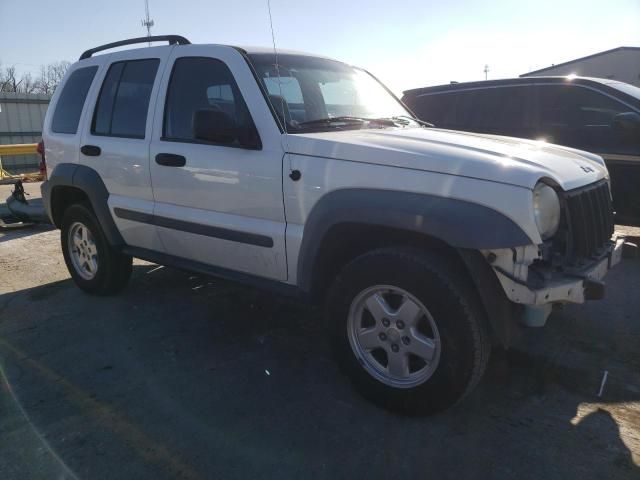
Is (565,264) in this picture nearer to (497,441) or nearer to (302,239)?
(497,441)

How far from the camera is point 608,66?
21234 mm

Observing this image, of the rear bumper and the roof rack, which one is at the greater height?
the roof rack

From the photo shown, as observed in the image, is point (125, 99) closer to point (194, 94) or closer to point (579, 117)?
point (194, 94)

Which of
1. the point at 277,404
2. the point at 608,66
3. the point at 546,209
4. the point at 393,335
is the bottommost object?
the point at 277,404

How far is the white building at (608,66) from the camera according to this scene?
20.7 meters

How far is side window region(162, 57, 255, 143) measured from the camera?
349 centimetres

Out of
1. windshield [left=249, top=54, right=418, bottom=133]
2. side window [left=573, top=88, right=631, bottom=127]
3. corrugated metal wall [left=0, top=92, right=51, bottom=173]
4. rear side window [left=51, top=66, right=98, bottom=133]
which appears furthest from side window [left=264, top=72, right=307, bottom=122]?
corrugated metal wall [left=0, top=92, right=51, bottom=173]

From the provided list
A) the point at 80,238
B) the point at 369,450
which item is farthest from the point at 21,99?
the point at 369,450

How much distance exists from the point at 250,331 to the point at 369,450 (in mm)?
1681

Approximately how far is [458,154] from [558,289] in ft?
2.61

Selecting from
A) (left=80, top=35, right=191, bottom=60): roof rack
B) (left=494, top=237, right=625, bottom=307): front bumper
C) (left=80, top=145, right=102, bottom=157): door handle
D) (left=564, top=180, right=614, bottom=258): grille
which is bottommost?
(left=494, top=237, right=625, bottom=307): front bumper

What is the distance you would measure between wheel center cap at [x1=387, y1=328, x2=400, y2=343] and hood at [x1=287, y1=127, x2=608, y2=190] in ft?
2.83

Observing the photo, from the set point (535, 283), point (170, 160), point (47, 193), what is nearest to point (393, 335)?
point (535, 283)

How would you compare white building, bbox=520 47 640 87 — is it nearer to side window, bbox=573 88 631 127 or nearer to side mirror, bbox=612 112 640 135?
side window, bbox=573 88 631 127
